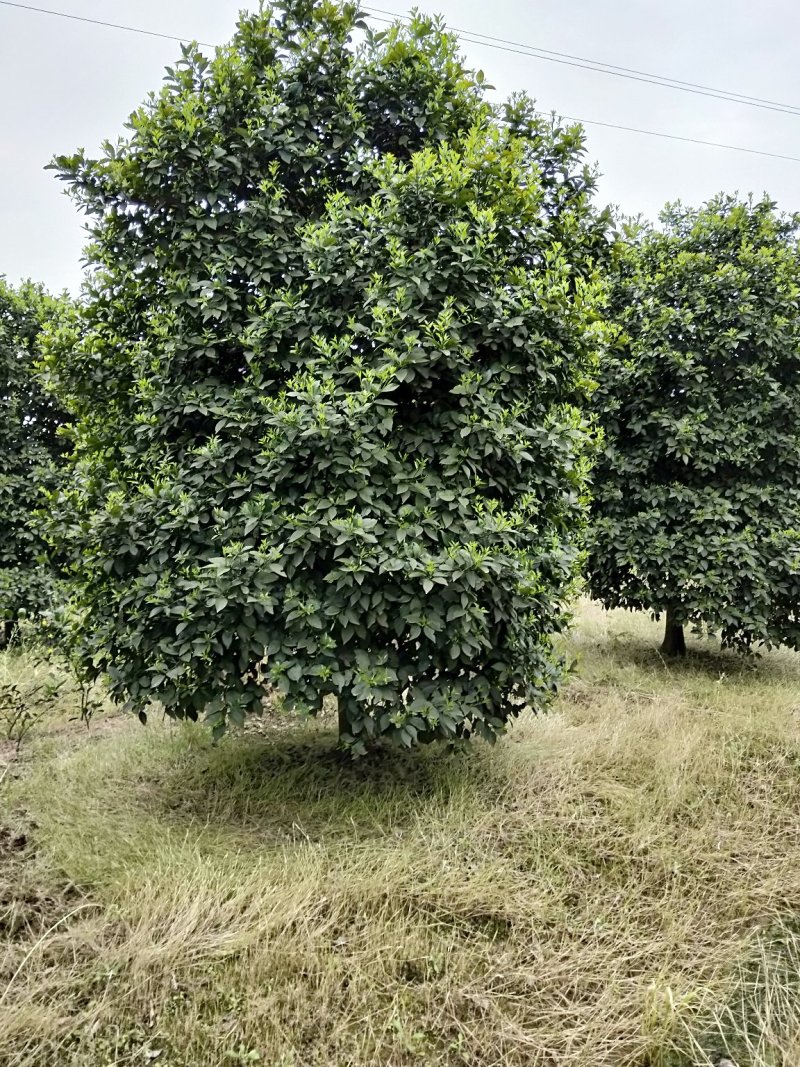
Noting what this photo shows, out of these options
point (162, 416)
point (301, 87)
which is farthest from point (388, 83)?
point (162, 416)

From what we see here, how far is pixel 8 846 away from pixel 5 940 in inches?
23.1

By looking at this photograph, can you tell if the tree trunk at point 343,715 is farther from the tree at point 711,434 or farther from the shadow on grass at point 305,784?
the tree at point 711,434

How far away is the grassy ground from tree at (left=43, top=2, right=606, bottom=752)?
560 millimetres

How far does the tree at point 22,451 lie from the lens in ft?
22.0

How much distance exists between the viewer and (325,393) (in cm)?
302

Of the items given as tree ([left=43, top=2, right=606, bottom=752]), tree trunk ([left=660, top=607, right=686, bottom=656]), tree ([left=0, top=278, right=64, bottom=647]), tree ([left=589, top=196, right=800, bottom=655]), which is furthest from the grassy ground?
tree ([left=0, top=278, right=64, bottom=647])

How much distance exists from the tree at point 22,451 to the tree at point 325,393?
3543 mm

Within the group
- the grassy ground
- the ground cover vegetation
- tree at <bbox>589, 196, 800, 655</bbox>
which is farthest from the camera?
tree at <bbox>589, 196, 800, 655</bbox>

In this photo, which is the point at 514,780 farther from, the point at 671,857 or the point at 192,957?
the point at 192,957

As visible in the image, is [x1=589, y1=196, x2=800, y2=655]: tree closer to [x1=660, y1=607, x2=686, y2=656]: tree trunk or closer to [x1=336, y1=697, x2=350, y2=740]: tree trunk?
[x1=660, y1=607, x2=686, y2=656]: tree trunk

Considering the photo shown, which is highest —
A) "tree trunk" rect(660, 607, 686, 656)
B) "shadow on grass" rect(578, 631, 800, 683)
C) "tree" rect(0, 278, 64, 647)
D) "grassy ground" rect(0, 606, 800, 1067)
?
"tree" rect(0, 278, 64, 647)

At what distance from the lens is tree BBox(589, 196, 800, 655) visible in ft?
18.2

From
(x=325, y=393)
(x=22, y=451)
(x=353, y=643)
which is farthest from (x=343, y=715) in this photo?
(x=22, y=451)

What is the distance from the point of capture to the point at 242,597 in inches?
114
